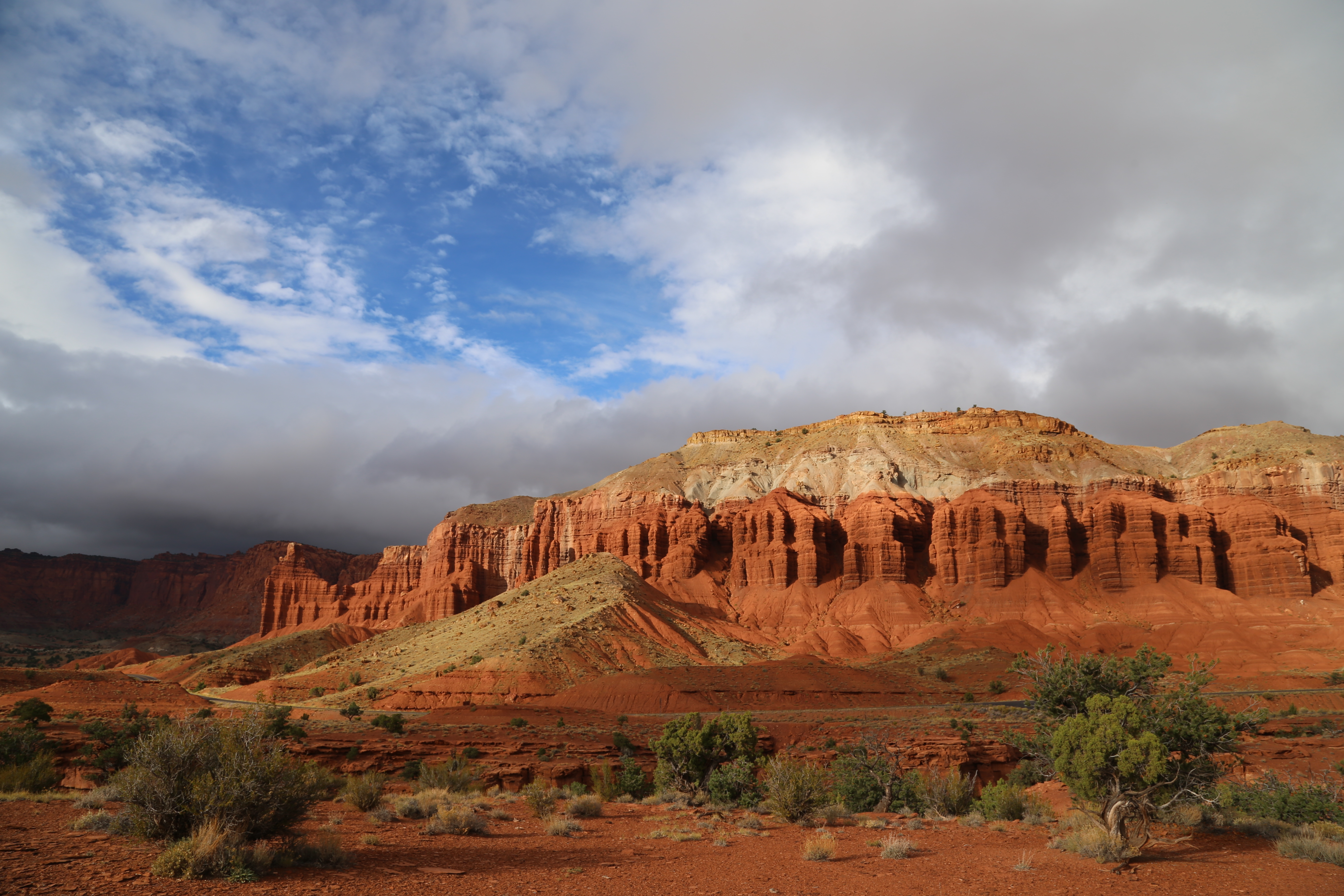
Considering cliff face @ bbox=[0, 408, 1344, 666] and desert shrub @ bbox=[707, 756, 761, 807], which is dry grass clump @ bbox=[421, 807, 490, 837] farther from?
cliff face @ bbox=[0, 408, 1344, 666]

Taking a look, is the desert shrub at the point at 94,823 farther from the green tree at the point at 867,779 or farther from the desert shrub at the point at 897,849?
the green tree at the point at 867,779

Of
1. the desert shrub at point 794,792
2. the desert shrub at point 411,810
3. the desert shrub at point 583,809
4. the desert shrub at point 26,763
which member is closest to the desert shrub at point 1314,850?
the desert shrub at point 794,792

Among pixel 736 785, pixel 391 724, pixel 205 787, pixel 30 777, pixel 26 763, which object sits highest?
pixel 205 787

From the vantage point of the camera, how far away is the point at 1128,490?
10238cm

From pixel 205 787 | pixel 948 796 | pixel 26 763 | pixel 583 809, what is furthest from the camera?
pixel 948 796

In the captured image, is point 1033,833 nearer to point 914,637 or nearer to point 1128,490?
point 914,637

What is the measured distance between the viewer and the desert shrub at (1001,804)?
22.4 m

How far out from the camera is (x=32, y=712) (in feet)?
99.6

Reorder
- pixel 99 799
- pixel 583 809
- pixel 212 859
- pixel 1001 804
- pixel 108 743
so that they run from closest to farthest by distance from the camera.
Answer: pixel 212 859, pixel 99 799, pixel 583 809, pixel 1001 804, pixel 108 743

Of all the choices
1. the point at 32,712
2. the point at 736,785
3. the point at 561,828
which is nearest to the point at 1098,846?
the point at 736,785

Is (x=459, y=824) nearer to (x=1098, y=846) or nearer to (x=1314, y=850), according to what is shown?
(x=1098, y=846)

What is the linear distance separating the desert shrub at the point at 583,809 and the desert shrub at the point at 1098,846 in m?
11.3

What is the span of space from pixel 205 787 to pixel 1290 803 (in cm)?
2636

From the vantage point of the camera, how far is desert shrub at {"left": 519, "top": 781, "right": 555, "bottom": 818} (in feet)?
66.4
